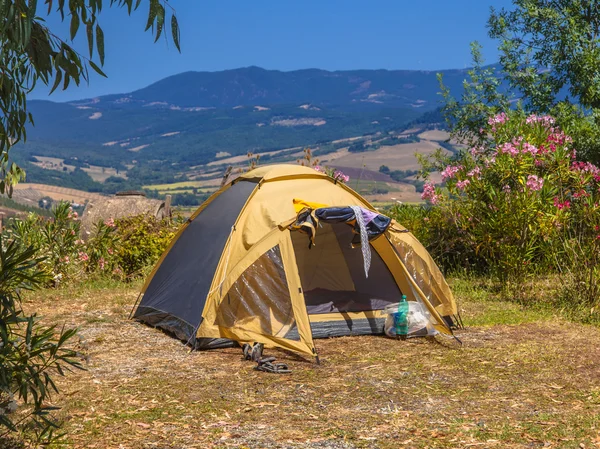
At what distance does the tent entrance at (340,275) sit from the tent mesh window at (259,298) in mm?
1074

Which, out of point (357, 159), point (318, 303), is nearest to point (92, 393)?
point (318, 303)

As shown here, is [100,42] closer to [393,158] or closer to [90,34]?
[90,34]

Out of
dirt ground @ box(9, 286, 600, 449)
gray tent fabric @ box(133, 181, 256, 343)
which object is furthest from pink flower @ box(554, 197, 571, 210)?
gray tent fabric @ box(133, 181, 256, 343)

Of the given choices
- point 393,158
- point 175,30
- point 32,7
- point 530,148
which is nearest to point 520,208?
point 530,148

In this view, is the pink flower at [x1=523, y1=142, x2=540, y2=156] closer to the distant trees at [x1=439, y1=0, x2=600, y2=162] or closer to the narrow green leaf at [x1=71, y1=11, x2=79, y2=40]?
the distant trees at [x1=439, y1=0, x2=600, y2=162]

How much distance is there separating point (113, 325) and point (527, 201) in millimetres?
6392

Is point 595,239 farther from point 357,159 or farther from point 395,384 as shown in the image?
point 357,159

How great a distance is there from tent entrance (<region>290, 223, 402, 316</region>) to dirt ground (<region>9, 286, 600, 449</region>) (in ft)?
2.07

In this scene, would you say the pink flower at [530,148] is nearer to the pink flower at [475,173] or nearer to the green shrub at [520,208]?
the green shrub at [520,208]

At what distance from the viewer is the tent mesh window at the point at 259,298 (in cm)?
855

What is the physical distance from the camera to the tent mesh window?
855 centimetres

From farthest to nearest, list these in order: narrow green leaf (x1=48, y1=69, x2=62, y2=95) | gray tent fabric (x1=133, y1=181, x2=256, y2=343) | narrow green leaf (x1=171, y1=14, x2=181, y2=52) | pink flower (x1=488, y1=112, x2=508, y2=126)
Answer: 1. pink flower (x1=488, y1=112, x2=508, y2=126)
2. gray tent fabric (x1=133, y1=181, x2=256, y2=343)
3. narrow green leaf (x1=48, y1=69, x2=62, y2=95)
4. narrow green leaf (x1=171, y1=14, x2=181, y2=52)

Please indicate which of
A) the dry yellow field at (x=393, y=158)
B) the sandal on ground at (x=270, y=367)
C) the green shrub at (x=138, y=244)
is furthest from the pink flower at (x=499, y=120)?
the dry yellow field at (x=393, y=158)

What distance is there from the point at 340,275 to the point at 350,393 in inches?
117
